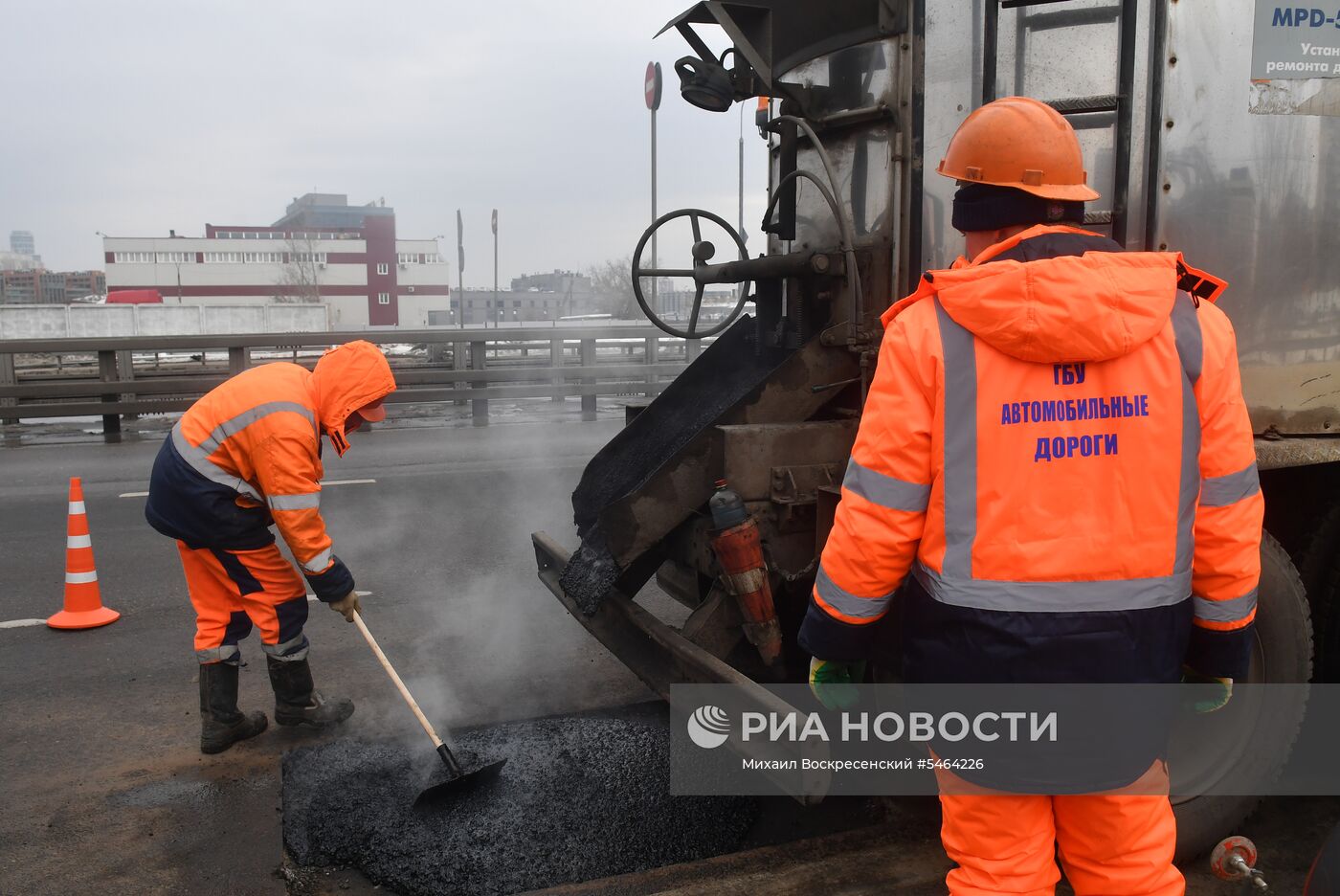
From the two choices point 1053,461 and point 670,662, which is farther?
point 670,662

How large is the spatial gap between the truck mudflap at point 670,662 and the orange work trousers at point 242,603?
3.51 feet

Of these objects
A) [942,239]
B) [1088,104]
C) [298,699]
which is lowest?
[298,699]

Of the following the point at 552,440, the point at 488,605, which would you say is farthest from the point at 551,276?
the point at 488,605

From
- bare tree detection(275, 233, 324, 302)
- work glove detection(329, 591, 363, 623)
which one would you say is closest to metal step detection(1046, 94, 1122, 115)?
work glove detection(329, 591, 363, 623)

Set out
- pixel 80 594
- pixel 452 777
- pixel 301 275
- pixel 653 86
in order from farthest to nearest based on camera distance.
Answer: pixel 301 275 < pixel 653 86 < pixel 80 594 < pixel 452 777

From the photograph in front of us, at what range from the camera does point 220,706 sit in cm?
399

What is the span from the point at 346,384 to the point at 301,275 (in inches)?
2480

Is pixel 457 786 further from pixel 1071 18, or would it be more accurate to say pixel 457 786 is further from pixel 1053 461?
pixel 1071 18

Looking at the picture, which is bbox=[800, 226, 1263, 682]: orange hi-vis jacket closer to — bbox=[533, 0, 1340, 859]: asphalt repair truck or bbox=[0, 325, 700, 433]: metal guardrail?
bbox=[533, 0, 1340, 859]: asphalt repair truck

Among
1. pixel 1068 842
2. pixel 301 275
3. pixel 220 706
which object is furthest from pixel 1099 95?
pixel 301 275

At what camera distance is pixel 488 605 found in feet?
18.8

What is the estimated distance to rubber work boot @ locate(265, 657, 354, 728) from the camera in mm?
4070

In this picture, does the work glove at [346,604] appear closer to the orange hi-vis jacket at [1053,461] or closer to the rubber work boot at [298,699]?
the rubber work boot at [298,699]

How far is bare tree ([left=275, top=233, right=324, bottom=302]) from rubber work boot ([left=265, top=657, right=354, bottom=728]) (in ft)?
198
